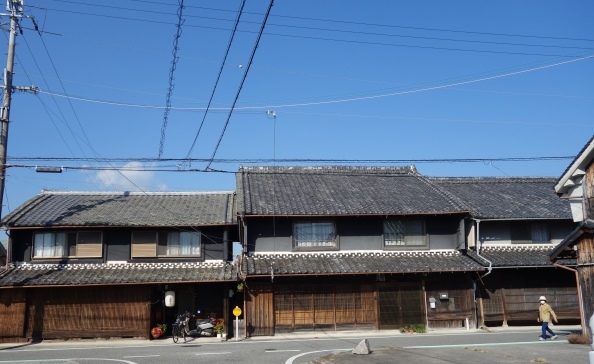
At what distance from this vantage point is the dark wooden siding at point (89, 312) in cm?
2256

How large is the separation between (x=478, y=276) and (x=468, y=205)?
161 inches

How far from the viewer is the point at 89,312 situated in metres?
22.8

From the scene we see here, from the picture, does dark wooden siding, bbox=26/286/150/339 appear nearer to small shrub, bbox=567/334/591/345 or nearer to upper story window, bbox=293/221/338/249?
upper story window, bbox=293/221/338/249

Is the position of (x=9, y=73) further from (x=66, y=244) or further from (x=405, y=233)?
(x=405, y=233)

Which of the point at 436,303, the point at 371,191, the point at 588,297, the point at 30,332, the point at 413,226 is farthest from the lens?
the point at 371,191

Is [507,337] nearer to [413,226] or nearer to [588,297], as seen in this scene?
[588,297]

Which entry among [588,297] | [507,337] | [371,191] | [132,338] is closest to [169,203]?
[132,338]

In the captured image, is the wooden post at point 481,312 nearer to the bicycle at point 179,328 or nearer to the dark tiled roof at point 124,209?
the dark tiled roof at point 124,209

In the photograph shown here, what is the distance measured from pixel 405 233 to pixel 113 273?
13520mm

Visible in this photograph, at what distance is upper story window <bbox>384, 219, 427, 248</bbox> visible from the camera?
25125 millimetres

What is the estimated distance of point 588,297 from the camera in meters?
16.8

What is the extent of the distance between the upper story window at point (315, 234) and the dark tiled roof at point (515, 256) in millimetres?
6588

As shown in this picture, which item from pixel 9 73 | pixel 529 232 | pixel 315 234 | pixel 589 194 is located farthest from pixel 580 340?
pixel 9 73

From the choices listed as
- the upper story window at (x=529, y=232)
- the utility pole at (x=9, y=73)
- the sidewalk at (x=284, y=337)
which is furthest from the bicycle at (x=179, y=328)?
the upper story window at (x=529, y=232)
